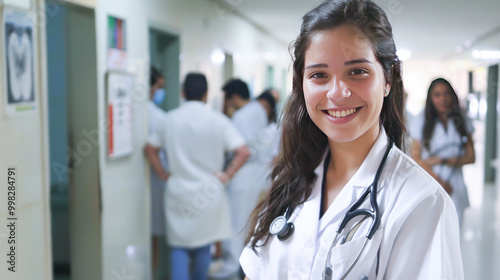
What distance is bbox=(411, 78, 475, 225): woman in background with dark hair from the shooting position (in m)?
1.38

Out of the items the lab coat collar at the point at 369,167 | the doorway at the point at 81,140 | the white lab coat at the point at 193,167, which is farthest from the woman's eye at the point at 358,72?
the white lab coat at the point at 193,167

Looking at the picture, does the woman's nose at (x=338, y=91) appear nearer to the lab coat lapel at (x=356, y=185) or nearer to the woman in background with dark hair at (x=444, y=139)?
the lab coat lapel at (x=356, y=185)

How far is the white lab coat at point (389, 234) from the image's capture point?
93cm

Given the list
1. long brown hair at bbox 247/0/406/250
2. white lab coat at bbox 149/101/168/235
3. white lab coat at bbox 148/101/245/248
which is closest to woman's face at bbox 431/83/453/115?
long brown hair at bbox 247/0/406/250

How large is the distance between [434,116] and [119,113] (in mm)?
1596

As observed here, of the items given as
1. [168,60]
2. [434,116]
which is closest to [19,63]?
[434,116]

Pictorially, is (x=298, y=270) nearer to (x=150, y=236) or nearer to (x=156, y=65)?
(x=150, y=236)

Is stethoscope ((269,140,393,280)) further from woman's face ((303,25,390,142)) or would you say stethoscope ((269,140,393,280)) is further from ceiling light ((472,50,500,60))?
ceiling light ((472,50,500,60))

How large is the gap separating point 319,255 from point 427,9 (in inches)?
34.1

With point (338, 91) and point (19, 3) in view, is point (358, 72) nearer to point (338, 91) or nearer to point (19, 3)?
point (338, 91)

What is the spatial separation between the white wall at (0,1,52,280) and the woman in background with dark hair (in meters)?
1.22

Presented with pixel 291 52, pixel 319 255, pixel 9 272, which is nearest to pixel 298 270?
pixel 319 255

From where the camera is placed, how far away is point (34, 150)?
1.76 metres

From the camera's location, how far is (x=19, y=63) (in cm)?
165
